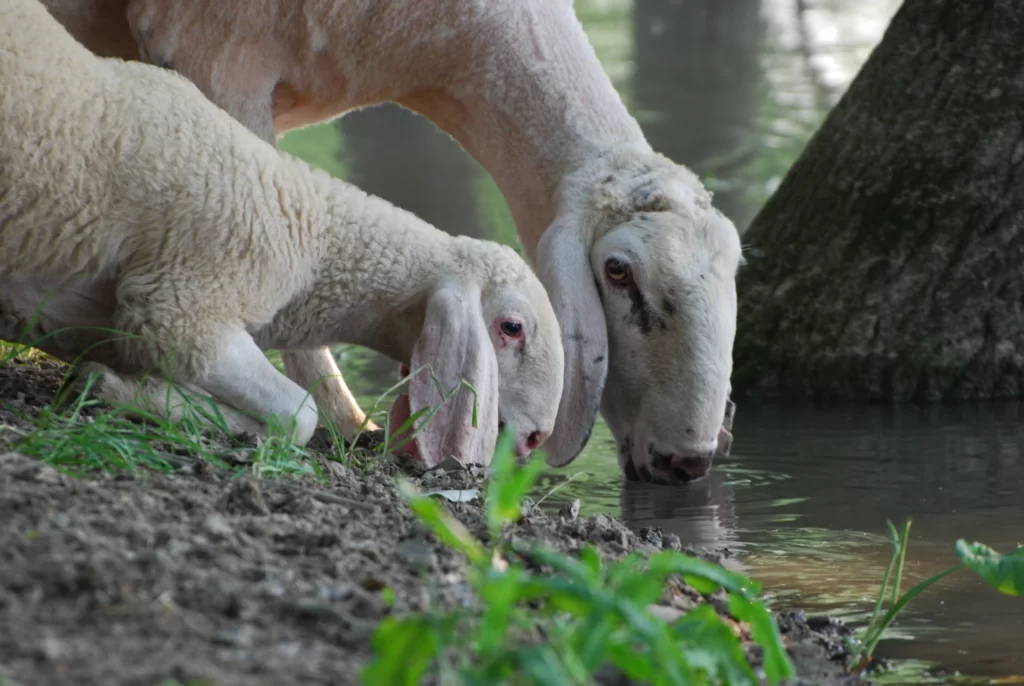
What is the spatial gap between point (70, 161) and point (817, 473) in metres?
2.70

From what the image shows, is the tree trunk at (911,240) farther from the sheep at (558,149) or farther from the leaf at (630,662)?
the leaf at (630,662)

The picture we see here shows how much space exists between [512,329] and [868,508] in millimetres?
1337

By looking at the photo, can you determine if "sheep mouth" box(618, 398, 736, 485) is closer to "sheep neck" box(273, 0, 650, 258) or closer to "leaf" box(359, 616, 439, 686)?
"sheep neck" box(273, 0, 650, 258)

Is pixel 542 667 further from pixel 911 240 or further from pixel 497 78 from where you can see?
pixel 911 240

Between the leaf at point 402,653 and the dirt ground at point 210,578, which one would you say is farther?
the dirt ground at point 210,578

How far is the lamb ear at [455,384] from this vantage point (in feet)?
12.9

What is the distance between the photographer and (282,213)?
159 inches

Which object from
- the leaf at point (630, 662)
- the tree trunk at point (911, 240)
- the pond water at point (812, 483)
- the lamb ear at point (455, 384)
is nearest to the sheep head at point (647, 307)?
the pond water at point (812, 483)

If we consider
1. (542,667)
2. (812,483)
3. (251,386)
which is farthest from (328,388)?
(542,667)

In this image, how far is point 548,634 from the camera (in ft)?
7.84

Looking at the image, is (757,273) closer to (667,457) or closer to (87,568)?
(667,457)

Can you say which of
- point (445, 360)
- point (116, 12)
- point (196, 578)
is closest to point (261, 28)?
point (116, 12)

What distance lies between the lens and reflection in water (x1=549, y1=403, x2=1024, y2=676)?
3.60 meters

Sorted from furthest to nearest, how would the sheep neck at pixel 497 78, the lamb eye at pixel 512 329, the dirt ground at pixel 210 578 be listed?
the sheep neck at pixel 497 78 < the lamb eye at pixel 512 329 < the dirt ground at pixel 210 578
